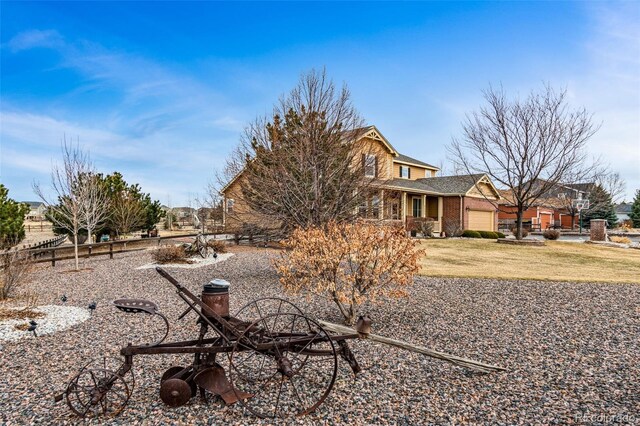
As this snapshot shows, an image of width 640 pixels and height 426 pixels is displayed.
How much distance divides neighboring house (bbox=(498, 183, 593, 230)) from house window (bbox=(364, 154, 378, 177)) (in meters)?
33.9

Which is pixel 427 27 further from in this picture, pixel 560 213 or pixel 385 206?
pixel 560 213

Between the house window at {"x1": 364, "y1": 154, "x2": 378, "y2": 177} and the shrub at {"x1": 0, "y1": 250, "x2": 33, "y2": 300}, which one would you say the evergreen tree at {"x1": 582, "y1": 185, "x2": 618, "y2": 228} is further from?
the shrub at {"x1": 0, "y1": 250, "x2": 33, "y2": 300}

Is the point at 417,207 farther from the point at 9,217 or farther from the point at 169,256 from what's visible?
the point at 9,217

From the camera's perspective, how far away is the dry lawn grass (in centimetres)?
1188

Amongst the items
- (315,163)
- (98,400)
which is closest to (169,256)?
(315,163)

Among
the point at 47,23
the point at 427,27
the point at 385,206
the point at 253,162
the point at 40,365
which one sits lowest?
the point at 40,365

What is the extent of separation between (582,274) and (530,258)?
5.08 m

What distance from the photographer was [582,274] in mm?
12367

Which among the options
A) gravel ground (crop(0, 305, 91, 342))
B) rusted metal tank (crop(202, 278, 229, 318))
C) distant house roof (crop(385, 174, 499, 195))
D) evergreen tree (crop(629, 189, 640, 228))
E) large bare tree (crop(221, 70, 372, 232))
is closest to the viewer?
rusted metal tank (crop(202, 278, 229, 318))

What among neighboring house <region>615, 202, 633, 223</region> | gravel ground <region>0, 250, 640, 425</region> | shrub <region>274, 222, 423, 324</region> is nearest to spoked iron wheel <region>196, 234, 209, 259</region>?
gravel ground <region>0, 250, 640, 425</region>

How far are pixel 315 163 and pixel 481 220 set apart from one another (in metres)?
25.8

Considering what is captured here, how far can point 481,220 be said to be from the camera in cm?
3284

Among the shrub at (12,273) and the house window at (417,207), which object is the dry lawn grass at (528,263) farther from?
the shrub at (12,273)

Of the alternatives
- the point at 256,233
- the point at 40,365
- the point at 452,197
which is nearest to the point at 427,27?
the point at 256,233
